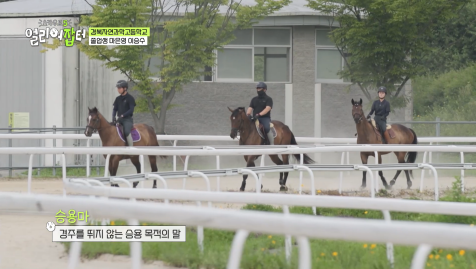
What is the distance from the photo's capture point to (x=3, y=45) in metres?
22.1

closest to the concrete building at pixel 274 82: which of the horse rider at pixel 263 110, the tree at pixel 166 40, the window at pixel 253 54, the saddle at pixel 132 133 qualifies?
the window at pixel 253 54

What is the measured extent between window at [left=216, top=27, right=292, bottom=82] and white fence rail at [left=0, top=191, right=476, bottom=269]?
69.8ft

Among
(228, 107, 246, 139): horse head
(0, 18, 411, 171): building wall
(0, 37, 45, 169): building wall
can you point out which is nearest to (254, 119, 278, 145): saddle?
(228, 107, 246, 139): horse head

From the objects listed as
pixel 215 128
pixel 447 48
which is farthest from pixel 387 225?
pixel 447 48

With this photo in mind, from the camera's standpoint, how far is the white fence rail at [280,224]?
301 cm

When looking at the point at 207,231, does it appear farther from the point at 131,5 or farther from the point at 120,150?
the point at 131,5

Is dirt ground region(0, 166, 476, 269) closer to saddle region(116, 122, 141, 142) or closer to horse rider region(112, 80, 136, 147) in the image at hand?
saddle region(116, 122, 141, 142)

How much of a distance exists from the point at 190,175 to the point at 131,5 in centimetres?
1164

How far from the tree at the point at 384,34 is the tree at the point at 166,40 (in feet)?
7.38

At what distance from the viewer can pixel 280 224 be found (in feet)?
10.7

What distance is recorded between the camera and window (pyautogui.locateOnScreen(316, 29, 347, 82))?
25.5 metres

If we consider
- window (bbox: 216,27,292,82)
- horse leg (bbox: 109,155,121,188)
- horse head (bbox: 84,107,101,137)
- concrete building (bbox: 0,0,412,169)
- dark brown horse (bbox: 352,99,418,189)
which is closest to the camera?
horse leg (bbox: 109,155,121,188)

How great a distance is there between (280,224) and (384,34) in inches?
774

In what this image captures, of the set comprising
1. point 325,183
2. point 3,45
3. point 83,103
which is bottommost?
point 325,183
